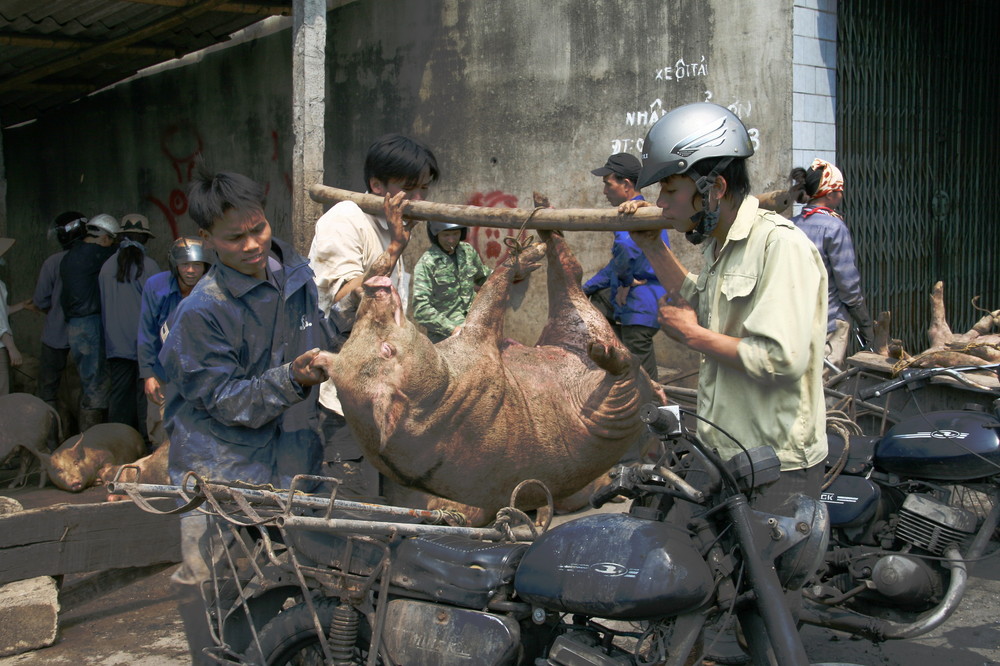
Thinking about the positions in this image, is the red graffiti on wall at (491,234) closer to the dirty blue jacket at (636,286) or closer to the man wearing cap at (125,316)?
the dirty blue jacket at (636,286)

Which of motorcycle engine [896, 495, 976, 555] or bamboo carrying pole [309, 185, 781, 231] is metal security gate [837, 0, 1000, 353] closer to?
bamboo carrying pole [309, 185, 781, 231]

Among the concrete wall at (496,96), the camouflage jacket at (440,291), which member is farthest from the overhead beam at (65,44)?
the camouflage jacket at (440,291)

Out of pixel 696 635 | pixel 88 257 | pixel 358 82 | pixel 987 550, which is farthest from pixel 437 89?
pixel 696 635

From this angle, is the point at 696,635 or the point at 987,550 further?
the point at 987,550

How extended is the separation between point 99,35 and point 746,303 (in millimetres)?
9107

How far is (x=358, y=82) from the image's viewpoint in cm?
925

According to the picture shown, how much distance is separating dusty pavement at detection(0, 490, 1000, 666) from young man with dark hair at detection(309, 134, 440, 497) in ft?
3.38

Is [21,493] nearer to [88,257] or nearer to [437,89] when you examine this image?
[88,257]

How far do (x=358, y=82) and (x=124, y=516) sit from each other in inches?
235

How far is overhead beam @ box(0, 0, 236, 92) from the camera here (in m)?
8.78

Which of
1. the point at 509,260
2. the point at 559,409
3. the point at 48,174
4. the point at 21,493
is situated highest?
the point at 48,174

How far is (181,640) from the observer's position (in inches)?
157

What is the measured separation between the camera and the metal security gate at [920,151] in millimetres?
7121

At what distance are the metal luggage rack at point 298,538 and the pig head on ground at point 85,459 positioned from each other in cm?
387
